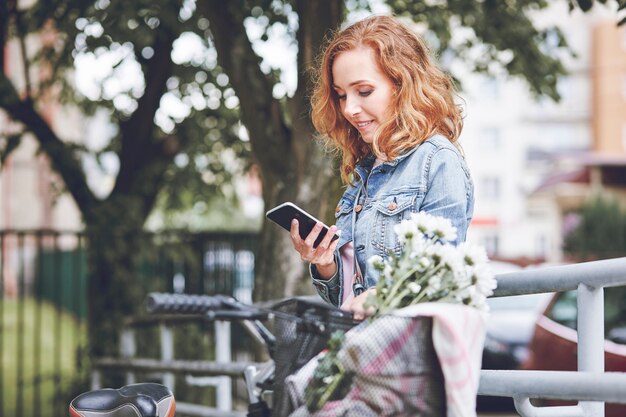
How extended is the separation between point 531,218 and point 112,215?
1910 inches

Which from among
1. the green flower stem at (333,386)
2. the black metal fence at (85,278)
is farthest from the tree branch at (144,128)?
the green flower stem at (333,386)

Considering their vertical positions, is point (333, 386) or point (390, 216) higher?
point (390, 216)

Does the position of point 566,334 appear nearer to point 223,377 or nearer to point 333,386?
point 223,377

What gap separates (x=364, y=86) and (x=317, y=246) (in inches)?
17.4

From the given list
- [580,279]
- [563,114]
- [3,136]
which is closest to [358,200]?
[580,279]

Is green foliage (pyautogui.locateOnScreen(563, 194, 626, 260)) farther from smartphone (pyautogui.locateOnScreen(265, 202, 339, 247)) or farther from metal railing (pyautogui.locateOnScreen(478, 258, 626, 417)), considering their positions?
smartphone (pyautogui.locateOnScreen(265, 202, 339, 247))

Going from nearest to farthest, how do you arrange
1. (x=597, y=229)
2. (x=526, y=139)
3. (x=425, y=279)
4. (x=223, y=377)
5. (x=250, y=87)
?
(x=425, y=279) → (x=223, y=377) → (x=250, y=87) → (x=597, y=229) → (x=526, y=139)

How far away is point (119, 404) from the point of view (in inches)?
91.3

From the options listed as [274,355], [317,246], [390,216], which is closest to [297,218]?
[317,246]

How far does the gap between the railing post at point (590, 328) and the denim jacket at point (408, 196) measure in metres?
0.39

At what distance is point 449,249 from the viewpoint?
185 cm

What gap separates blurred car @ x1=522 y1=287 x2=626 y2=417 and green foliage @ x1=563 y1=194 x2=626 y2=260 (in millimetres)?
16191

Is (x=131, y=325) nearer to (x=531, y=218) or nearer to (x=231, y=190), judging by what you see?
(x=231, y=190)

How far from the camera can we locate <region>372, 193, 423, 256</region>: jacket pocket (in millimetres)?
2236
